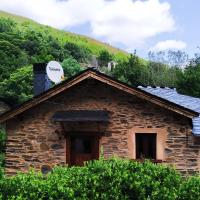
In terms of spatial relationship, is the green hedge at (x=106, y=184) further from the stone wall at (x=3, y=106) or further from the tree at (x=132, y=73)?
the tree at (x=132, y=73)

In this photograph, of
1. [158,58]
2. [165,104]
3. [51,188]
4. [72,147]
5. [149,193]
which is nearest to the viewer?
[51,188]

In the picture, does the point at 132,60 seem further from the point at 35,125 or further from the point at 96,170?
the point at 96,170

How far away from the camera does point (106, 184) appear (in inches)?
353

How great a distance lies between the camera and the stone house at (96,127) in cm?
1508

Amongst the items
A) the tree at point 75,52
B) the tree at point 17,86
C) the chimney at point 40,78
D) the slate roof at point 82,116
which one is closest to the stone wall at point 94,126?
the slate roof at point 82,116

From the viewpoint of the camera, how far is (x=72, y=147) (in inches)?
635

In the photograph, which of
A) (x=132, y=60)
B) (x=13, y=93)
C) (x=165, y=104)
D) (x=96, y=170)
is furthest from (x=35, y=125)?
(x=132, y=60)

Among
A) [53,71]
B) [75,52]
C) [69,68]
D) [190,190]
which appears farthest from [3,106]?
[190,190]

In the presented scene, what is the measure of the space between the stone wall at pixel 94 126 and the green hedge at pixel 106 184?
18.4ft

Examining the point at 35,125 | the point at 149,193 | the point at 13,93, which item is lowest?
the point at 149,193

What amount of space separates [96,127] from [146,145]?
162 cm

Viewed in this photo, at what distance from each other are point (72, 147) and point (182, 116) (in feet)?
11.9

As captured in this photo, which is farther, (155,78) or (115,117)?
(155,78)

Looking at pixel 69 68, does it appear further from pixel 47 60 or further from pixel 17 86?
pixel 17 86
